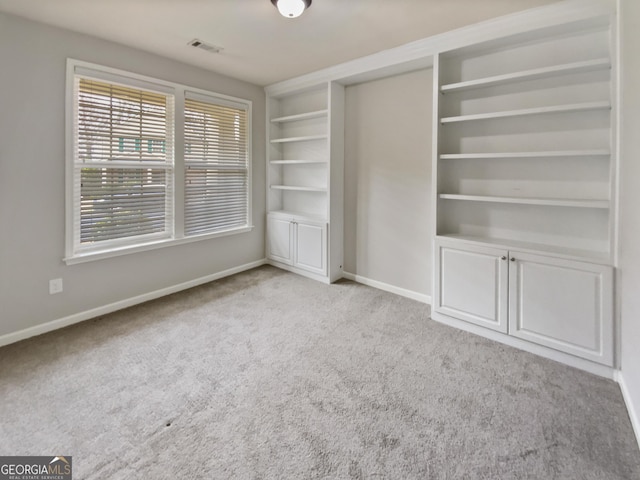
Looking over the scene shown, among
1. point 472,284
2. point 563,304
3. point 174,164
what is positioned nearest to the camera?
point 563,304

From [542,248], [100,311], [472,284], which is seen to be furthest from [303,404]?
[100,311]

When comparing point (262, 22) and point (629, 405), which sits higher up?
point (262, 22)

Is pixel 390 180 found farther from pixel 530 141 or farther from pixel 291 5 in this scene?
pixel 291 5

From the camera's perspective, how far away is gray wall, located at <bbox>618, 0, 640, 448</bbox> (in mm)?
1705

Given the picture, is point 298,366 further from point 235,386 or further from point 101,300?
point 101,300

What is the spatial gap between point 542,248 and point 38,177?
405 cm

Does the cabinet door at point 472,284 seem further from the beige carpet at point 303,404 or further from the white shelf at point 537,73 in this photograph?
the white shelf at point 537,73

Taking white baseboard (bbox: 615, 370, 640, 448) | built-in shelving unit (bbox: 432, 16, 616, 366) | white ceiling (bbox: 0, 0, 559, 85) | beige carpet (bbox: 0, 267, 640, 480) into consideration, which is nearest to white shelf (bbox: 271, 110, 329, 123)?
white ceiling (bbox: 0, 0, 559, 85)

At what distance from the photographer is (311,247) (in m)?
4.12

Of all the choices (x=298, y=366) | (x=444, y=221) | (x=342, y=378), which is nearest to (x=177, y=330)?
(x=298, y=366)

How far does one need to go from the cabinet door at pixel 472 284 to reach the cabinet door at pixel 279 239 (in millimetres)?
2116

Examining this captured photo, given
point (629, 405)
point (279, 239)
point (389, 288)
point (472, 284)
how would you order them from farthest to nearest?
point (279, 239) < point (389, 288) < point (472, 284) < point (629, 405)

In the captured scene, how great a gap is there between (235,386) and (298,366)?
45 centimetres

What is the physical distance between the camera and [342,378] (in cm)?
213
